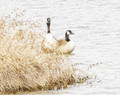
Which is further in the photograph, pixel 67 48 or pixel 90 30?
pixel 90 30

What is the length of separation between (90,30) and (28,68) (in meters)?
11.6

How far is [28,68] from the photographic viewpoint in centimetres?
1225

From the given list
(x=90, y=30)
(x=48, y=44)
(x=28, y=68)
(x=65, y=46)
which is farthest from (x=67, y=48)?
(x=90, y=30)

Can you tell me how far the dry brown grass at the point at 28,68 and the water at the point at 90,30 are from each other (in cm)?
29

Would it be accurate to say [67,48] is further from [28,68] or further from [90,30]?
[90,30]

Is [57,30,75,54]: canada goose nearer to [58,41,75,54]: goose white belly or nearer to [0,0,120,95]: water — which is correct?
[58,41,75,54]: goose white belly

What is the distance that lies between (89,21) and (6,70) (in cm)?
1468

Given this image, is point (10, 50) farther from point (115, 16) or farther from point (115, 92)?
point (115, 16)

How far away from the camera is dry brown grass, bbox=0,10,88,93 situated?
12094 millimetres

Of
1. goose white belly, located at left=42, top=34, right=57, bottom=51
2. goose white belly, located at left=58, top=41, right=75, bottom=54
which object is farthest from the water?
goose white belly, located at left=42, top=34, right=57, bottom=51

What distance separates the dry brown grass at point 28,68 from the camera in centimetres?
1209

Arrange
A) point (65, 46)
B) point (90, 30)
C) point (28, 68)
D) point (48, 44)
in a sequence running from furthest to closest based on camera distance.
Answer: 1. point (90, 30)
2. point (65, 46)
3. point (48, 44)
4. point (28, 68)

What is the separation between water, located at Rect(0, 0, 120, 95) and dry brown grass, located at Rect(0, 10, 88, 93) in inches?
11.5

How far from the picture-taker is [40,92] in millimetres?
12195
